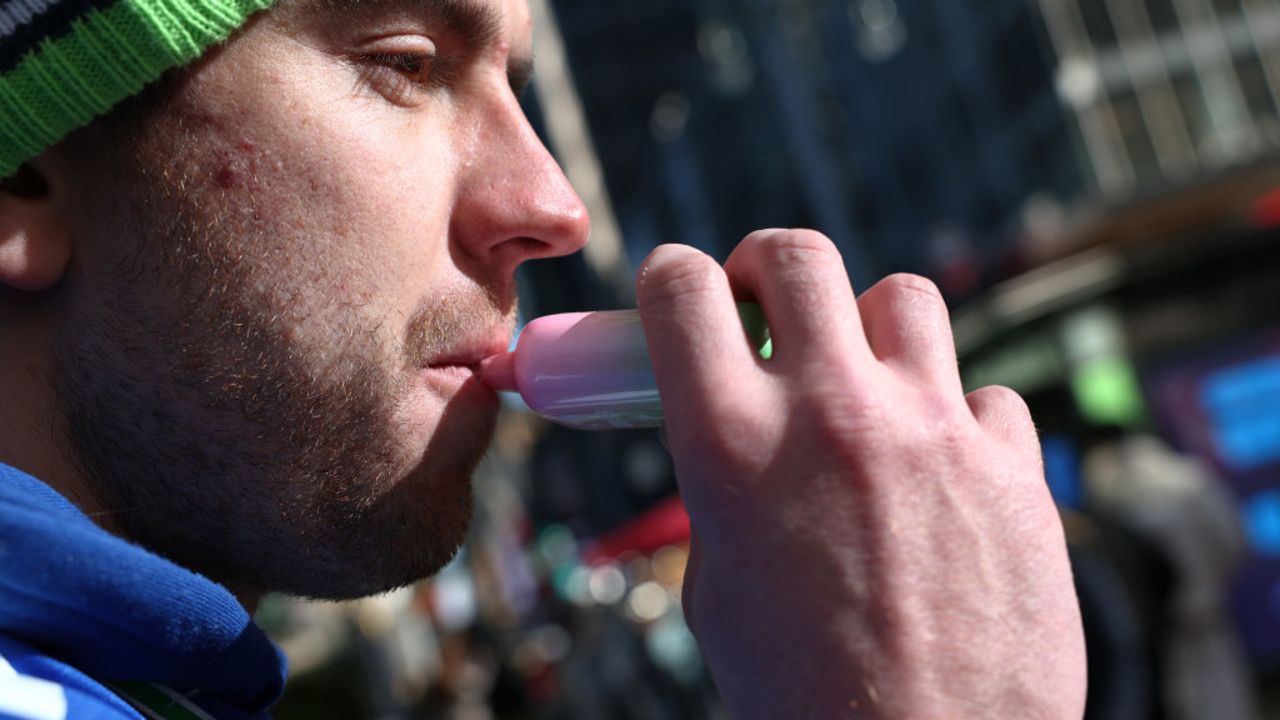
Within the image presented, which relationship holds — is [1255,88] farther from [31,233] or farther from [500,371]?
[31,233]

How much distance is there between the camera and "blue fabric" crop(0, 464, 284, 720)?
107 centimetres

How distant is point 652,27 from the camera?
76.4 metres

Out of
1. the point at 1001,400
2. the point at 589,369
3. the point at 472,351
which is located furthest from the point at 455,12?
the point at 1001,400

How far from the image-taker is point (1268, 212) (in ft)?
38.4

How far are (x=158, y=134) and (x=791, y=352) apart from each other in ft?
2.92

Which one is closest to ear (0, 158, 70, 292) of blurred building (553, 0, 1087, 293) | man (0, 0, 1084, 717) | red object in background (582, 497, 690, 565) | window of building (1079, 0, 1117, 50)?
man (0, 0, 1084, 717)

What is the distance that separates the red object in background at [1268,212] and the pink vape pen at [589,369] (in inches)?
471

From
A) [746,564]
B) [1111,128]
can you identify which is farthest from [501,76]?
[1111,128]

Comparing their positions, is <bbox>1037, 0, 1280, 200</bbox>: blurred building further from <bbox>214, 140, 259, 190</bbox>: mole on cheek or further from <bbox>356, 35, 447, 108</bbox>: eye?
<bbox>214, 140, 259, 190</bbox>: mole on cheek

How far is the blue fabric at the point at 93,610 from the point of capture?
3.51 feet

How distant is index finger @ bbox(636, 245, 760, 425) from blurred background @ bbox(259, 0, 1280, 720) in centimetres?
88

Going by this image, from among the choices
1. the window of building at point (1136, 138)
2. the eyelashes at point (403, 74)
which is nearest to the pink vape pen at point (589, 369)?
the eyelashes at point (403, 74)

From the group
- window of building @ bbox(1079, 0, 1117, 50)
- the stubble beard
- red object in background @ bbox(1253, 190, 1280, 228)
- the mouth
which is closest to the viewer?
the stubble beard

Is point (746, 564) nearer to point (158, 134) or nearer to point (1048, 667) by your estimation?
point (1048, 667)
